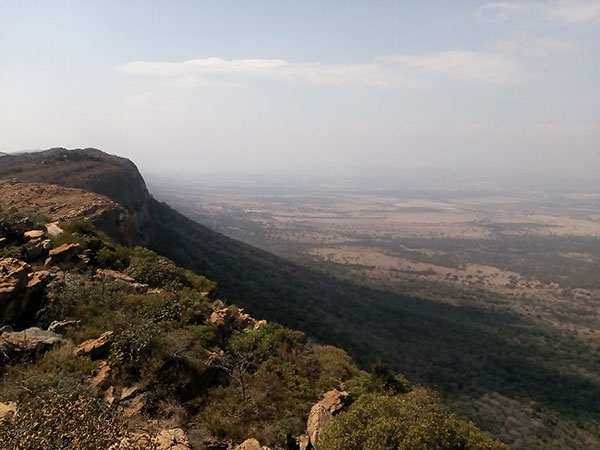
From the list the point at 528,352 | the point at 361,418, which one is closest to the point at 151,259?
the point at 361,418

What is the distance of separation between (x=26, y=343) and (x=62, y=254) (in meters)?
4.44

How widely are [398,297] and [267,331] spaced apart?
47458 mm

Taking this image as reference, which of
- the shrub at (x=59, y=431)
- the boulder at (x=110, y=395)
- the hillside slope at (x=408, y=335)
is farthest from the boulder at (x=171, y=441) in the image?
the hillside slope at (x=408, y=335)

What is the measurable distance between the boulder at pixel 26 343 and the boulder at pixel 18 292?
0.60m

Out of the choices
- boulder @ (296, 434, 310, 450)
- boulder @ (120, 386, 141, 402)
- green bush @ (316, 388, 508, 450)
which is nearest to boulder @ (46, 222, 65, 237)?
boulder @ (120, 386, 141, 402)

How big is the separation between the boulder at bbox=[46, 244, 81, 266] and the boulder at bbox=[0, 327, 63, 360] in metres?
3.52

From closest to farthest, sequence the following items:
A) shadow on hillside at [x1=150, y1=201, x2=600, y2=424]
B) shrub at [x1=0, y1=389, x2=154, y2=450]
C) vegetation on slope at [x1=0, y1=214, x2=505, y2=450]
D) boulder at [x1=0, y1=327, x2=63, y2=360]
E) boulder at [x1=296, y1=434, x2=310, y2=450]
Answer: shrub at [x1=0, y1=389, x2=154, y2=450], vegetation on slope at [x1=0, y1=214, x2=505, y2=450], boulder at [x1=296, y1=434, x2=310, y2=450], boulder at [x1=0, y1=327, x2=63, y2=360], shadow on hillside at [x1=150, y1=201, x2=600, y2=424]

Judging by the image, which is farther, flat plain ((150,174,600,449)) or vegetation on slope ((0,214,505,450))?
flat plain ((150,174,600,449))

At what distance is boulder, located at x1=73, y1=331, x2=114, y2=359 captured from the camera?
912 centimetres

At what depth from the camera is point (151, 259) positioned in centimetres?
1538

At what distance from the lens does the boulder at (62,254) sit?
1266cm

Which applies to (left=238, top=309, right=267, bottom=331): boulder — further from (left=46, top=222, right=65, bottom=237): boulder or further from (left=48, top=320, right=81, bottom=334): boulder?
(left=46, top=222, right=65, bottom=237): boulder

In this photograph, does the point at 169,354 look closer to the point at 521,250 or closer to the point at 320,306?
the point at 320,306

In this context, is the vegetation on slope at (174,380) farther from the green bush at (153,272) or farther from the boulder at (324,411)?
the green bush at (153,272)
